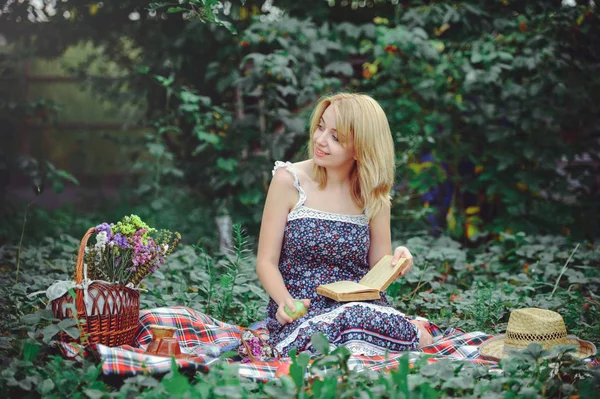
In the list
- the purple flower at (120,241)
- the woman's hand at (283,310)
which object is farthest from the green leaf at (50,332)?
the woman's hand at (283,310)

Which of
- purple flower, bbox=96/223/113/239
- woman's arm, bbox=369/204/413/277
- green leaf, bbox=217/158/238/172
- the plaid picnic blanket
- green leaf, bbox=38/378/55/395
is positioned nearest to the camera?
green leaf, bbox=38/378/55/395

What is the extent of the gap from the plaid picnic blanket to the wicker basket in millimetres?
88

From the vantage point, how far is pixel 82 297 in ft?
8.56

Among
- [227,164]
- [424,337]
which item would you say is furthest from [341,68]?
[424,337]

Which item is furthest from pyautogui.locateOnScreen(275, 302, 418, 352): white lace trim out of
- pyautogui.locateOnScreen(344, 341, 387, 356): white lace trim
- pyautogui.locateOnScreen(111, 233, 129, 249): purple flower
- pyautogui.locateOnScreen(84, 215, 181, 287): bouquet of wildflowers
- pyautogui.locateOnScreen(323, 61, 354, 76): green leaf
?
pyautogui.locateOnScreen(323, 61, 354, 76): green leaf

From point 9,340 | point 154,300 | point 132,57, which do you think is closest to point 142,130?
point 132,57

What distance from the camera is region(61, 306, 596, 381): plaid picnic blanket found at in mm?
2385

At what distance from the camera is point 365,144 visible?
3.09 m

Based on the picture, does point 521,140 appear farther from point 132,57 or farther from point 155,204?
point 132,57

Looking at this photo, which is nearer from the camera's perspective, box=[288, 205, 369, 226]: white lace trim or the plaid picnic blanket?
the plaid picnic blanket

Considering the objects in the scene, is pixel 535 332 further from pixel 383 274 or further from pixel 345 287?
pixel 345 287

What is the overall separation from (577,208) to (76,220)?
451 centimetres

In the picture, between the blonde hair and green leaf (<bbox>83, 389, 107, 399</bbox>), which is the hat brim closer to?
the blonde hair

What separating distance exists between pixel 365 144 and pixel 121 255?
3.90ft
